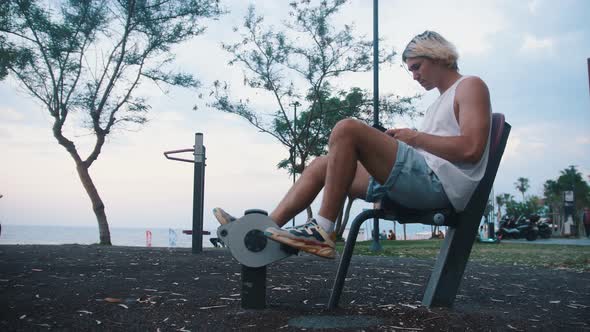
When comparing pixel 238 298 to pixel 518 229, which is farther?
pixel 518 229

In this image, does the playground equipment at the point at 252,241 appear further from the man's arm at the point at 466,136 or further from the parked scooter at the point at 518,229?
the parked scooter at the point at 518,229

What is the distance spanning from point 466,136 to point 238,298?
1.53 metres

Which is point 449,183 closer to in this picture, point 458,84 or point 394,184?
point 394,184

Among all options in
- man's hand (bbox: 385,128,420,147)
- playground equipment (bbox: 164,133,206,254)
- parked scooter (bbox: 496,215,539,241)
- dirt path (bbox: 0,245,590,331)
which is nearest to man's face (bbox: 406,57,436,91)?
man's hand (bbox: 385,128,420,147)

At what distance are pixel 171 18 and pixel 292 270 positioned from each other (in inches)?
389

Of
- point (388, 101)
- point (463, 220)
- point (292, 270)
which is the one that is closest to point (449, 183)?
point (463, 220)

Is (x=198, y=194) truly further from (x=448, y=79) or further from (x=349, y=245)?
(x=448, y=79)

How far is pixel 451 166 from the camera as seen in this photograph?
2.25 metres

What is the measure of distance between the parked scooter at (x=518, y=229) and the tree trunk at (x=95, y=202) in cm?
Result: 1572

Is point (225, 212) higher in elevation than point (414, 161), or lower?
lower

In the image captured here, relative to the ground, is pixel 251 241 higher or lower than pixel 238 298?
higher

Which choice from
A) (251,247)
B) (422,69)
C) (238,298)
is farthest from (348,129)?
(238,298)

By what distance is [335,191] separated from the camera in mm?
2244

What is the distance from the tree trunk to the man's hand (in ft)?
35.1
